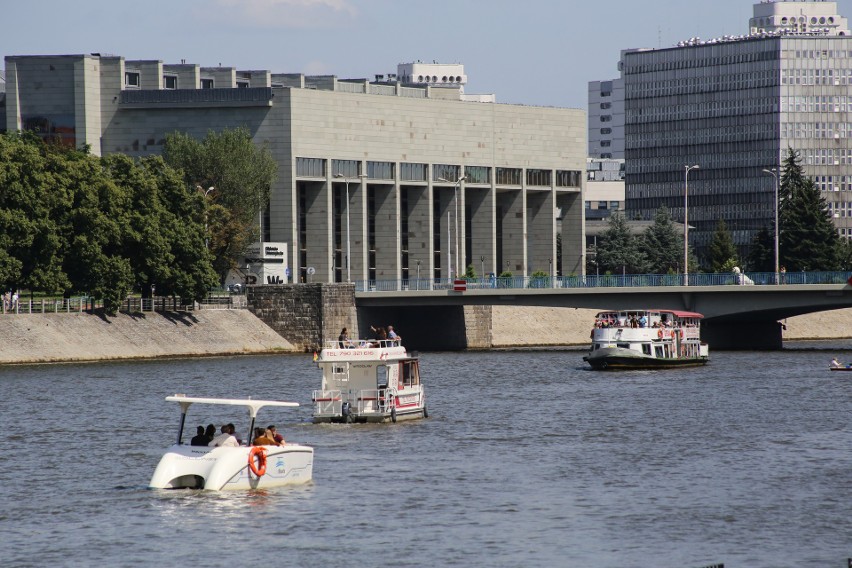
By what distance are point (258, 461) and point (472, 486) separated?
670 centimetres

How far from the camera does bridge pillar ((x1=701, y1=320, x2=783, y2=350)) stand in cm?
14550

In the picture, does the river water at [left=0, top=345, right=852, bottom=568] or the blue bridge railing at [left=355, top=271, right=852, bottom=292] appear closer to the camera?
the river water at [left=0, top=345, right=852, bottom=568]

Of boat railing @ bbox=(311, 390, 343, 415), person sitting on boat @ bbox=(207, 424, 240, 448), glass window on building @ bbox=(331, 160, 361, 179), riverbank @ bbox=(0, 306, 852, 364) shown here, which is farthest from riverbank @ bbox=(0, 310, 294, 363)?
person sitting on boat @ bbox=(207, 424, 240, 448)

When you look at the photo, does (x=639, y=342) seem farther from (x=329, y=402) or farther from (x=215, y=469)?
(x=215, y=469)

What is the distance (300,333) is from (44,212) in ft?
99.8

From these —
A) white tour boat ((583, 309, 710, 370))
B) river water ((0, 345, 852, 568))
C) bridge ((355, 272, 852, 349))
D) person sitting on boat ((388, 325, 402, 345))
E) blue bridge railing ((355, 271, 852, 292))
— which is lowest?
river water ((0, 345, 852, 568))

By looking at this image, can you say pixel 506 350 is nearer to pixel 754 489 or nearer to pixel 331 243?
pixel 331 243

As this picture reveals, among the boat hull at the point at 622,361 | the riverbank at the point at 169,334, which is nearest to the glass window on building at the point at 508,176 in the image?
the riverbank at the point at 169,334

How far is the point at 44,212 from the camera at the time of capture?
11394 cm

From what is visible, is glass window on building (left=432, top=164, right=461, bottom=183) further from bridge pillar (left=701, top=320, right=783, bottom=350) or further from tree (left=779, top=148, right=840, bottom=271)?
bridge pillar (left=701, top=320, right=783, bottom=350)

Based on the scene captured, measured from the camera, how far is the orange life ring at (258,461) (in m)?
49.6

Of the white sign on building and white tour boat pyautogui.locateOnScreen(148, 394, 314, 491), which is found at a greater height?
the white sign on building

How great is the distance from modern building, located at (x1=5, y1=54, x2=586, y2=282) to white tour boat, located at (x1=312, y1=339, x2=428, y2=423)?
331 ft

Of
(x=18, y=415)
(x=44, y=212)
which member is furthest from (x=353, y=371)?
(x=44, y=212)
